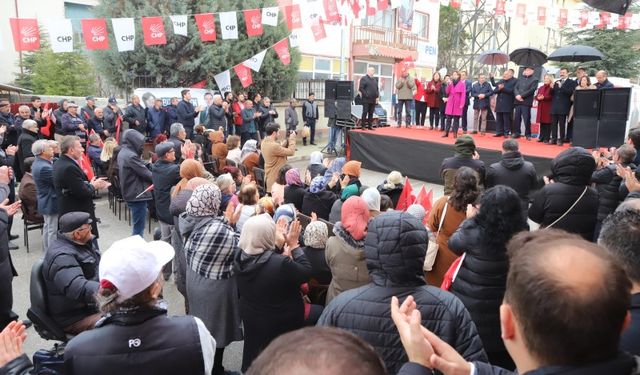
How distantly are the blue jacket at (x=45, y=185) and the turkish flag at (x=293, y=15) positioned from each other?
9.86 metres

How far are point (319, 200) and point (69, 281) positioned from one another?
2.85 metres

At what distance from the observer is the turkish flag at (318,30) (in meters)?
15.0

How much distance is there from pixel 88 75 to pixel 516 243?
21231 mm

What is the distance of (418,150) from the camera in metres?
11.8

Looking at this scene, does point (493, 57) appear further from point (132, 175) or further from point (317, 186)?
point (132, 175)

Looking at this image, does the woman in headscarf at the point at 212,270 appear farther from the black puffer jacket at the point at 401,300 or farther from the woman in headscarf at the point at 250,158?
the woman in headscarf at the point at 250,158

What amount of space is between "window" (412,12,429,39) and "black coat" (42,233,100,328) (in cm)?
2679

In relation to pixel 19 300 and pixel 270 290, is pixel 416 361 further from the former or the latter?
pixel 19 300

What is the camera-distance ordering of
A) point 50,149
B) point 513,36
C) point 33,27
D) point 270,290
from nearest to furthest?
point 270,290, point 50,149, point 33,27, point 513,36

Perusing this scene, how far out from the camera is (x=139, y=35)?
15844 millimetres

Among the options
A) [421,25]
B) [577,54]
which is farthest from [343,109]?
[421,25]

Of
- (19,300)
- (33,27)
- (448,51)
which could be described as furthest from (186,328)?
(448,51)

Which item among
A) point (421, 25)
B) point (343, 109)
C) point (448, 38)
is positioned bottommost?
point (343, 109)

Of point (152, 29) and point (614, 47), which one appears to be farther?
Result: point (614, 47)
